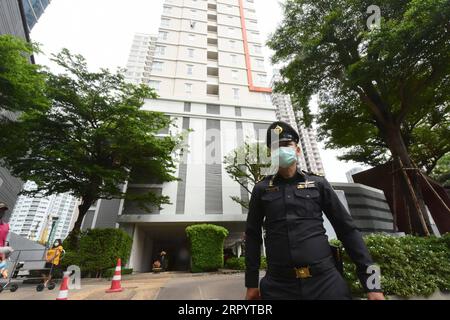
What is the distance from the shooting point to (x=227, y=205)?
16.9 m

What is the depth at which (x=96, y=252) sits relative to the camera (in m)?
10.3

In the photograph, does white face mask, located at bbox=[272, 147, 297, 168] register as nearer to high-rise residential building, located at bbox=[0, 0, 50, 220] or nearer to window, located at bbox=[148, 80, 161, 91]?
high-rise residential building, located at bbox=[0, 0, 50, 220]

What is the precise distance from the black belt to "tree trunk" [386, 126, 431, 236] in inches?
323

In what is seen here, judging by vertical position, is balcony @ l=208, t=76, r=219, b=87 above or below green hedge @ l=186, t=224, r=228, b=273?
above

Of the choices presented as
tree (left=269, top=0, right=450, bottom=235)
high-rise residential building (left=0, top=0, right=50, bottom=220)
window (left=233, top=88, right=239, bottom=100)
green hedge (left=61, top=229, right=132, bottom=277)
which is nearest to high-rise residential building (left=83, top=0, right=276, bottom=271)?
window (left=233, top=88, right=239, bottom=100)

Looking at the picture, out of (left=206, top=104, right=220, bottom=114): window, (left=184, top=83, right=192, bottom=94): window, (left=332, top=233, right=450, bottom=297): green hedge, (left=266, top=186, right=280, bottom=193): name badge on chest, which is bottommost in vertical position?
(left=332, top=233, right=450, bottom=297): green hedge

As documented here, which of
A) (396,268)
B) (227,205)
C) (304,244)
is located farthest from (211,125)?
(304,244)

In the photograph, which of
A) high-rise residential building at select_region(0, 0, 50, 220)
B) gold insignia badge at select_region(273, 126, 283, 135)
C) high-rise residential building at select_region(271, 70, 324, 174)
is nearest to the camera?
gold insignia badge at select_region(273, 126, 283, 135)

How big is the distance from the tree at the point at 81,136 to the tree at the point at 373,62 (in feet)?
25.7

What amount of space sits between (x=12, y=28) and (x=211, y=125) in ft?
60.2

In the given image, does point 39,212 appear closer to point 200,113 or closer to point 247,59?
point 200,113

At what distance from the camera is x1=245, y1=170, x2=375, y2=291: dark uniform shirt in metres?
1.58

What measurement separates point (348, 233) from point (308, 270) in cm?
44
